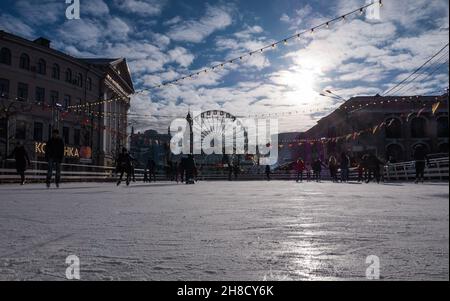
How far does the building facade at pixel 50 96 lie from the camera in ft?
107

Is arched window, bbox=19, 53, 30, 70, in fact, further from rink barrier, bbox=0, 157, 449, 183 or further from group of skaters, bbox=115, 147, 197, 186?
group of skaters, bbox=115, 147, 197, 186

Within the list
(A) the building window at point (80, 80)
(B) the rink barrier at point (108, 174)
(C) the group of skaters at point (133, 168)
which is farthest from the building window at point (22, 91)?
(C) the group of skaters at point (133, 168)

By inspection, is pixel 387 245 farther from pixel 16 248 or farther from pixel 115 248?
pixel 16 248

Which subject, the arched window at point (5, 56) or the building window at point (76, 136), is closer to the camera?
the arched window at point (5, 56)

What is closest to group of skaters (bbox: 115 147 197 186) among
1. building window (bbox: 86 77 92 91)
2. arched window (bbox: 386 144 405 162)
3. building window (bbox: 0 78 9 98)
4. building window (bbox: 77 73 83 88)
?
building window (bbox: 0 78 9 98)

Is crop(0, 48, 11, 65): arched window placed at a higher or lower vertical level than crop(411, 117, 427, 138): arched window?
higher

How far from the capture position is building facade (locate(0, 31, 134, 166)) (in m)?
32.5

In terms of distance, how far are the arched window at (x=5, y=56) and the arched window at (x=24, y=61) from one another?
111 centimetres

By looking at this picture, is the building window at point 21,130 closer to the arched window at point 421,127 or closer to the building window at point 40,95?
the building window at point 40,95

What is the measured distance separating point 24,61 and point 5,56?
6.07 ft

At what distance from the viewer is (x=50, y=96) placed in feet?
121

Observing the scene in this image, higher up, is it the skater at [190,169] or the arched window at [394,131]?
the arched window at [394,131]

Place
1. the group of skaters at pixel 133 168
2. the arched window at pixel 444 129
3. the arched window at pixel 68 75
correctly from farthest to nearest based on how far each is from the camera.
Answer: the arched window at pixel 68 75, the group of skaters at pixel 133 168, the arched window at pixel 444 129

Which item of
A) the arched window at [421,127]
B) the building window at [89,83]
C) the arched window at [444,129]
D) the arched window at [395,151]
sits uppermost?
the building window at [89,83]
